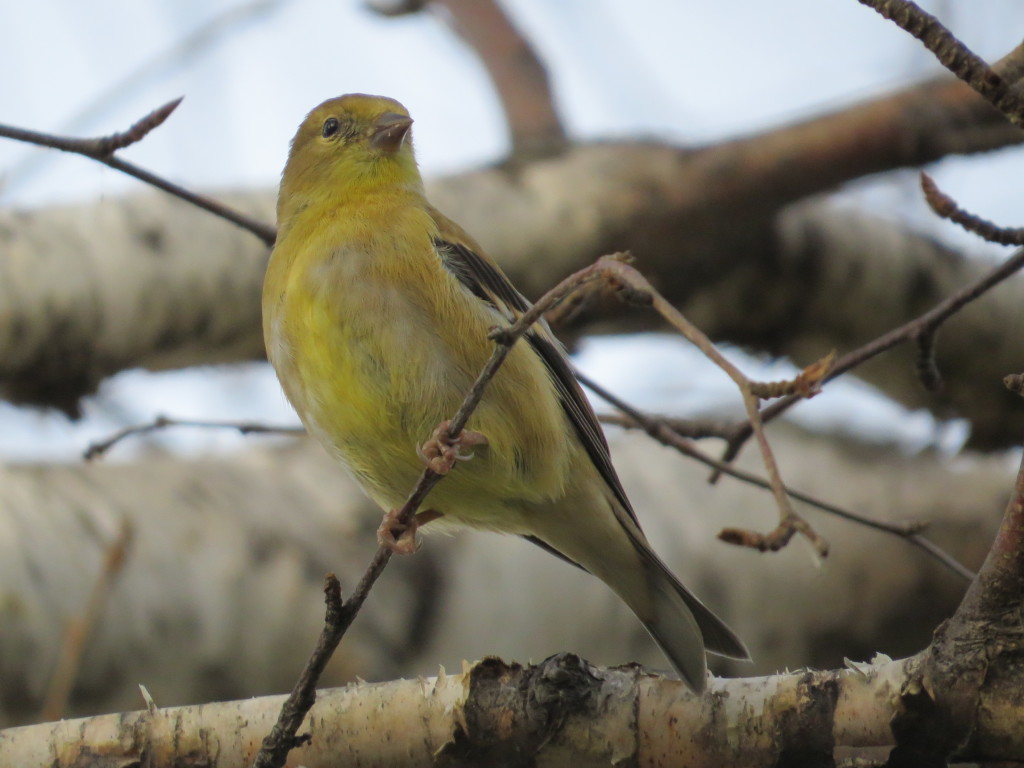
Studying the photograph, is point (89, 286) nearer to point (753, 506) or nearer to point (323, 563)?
point (323, 563)

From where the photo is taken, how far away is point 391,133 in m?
3.59

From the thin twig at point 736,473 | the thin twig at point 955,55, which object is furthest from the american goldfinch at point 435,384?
the thin twig at point 955,55

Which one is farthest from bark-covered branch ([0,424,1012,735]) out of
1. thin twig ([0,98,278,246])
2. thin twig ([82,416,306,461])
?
thin twig ([0,98,278,246])

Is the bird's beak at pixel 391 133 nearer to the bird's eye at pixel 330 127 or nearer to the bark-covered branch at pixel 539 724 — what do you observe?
the bird's eye at pixel 330 127

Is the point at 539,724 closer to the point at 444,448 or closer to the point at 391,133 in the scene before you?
the point at 444,448

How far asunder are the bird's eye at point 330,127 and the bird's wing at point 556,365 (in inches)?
31.0

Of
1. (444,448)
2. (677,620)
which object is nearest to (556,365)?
(677,620)

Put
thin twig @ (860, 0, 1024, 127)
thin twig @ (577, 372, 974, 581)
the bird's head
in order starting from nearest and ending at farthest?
thin twig @ (860, 0, 1024, 127), thin twig @ (577, 372, 974, 581), the bird's head

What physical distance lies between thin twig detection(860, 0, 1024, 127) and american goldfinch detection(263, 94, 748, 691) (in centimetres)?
135

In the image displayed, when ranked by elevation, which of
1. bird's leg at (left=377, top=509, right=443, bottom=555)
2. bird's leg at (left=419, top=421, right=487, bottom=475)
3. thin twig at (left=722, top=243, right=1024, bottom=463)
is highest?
thin twig at (left=722, top=243, right=1024, bottom=463)

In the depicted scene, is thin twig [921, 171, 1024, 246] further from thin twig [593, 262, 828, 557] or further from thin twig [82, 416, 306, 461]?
thin twig [82, 416, 306, 461]

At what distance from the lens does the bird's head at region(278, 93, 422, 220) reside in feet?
11.7

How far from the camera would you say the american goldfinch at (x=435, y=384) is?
2.90 m

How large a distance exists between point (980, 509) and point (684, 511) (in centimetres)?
141
